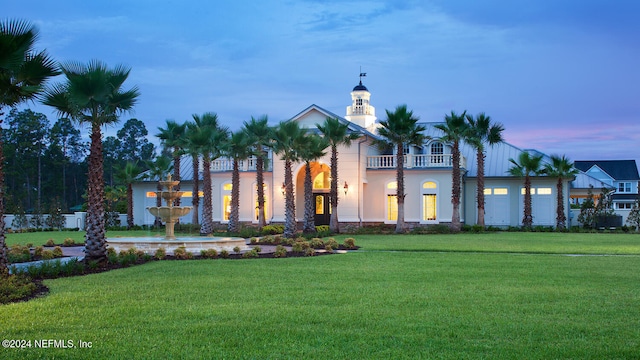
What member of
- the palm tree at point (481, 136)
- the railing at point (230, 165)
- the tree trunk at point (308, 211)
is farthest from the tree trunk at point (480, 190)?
the railing at point (230, 165)

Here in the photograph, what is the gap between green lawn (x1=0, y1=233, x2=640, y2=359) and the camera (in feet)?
28.7

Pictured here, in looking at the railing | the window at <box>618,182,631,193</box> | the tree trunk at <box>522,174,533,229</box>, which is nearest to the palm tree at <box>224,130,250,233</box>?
the railing

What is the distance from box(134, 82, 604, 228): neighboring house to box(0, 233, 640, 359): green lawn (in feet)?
81.8

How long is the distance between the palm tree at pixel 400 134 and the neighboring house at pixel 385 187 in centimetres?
206

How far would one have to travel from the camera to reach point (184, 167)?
181ft

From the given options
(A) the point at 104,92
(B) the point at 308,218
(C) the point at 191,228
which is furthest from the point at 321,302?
(C) the point at 191,228

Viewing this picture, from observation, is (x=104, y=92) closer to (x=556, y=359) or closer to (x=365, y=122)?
(x=556, y=359)

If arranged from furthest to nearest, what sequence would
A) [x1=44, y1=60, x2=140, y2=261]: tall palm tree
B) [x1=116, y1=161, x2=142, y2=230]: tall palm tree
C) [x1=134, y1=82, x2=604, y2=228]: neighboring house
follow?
[x1=116, y1=161, x2=142, y2=230]: tall palm tree
[x1=134, y1=82, x2=604, y2=228]: neighboring house
[x1=44, y1=60, x2=140, y2=261]: tall palm tree

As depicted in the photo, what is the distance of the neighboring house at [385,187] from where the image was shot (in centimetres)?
4341

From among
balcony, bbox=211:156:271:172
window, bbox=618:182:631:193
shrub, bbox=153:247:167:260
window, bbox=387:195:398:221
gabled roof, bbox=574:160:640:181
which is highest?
gabled roof, bbox=574:160:640:181

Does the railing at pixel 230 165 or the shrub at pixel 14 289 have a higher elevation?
the railing at pixel 230 165

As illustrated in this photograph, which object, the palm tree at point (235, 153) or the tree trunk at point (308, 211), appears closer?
the tree trunk at point (308, 211)

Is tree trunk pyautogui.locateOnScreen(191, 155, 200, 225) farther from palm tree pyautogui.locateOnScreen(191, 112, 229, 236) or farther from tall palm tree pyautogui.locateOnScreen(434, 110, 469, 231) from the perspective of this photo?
tall palm tree pyautogui.locateOnScreen(434, 110, 469, 231)

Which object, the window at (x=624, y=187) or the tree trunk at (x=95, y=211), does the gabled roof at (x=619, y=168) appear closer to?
the window at (x=624, y=187)
